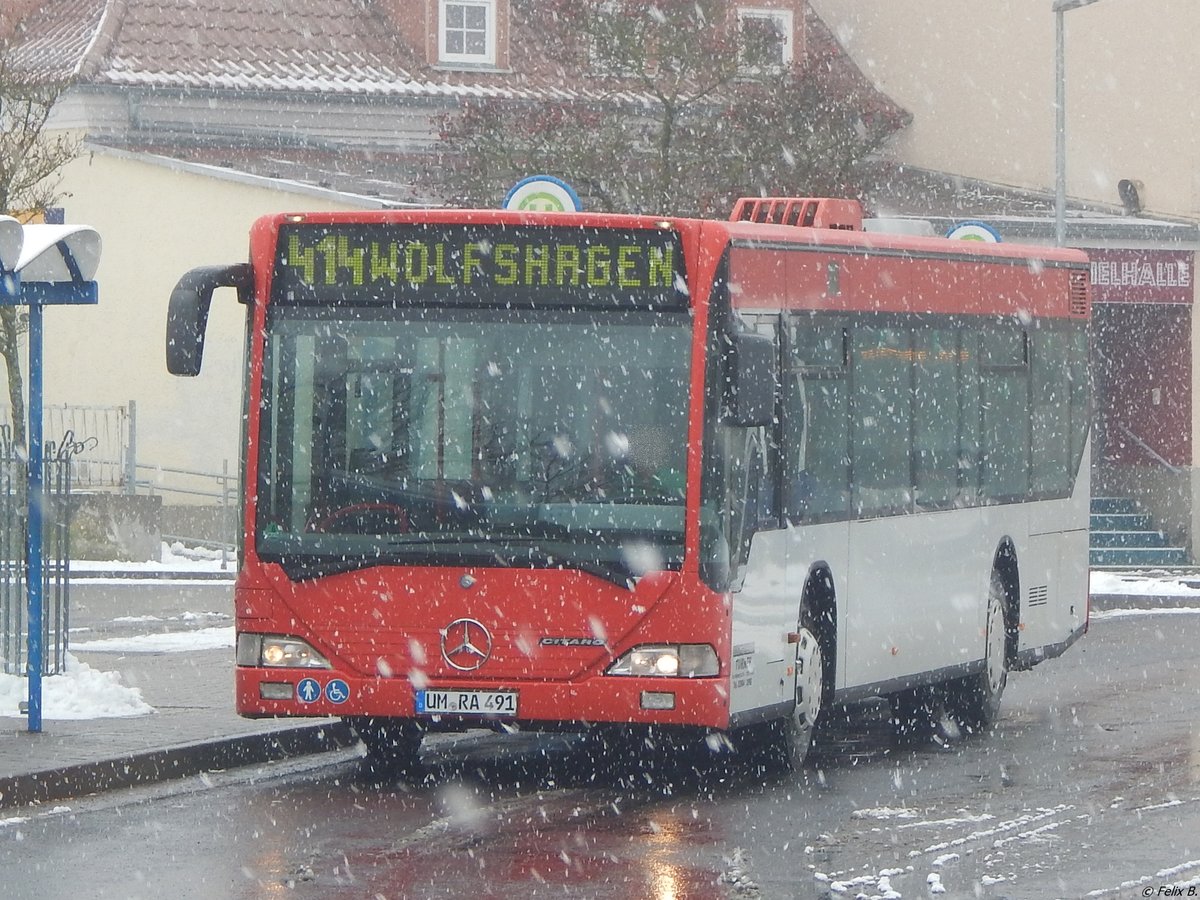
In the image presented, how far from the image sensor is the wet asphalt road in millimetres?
9477

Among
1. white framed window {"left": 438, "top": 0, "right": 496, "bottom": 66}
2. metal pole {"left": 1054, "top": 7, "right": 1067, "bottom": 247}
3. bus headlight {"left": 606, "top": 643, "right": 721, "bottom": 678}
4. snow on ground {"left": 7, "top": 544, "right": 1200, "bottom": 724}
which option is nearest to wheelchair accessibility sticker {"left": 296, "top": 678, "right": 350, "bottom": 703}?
bus headlight {"left": 606, "top": 643, "right": 721, "bottom": 678}

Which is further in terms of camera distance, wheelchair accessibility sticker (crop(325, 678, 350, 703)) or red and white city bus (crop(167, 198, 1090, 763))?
wheelchair accessibility sticker (crop(325, 678, 350, 703))

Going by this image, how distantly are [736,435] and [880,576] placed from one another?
2301mm

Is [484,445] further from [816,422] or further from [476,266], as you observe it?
[816,422]

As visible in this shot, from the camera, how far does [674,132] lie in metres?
30.2

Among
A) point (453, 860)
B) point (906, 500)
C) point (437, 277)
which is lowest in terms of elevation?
point (453, 860)

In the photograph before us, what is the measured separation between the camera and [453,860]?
9.98m

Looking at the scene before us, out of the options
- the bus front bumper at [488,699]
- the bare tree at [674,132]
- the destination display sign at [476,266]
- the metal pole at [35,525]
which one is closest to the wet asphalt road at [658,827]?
the bus front bumper at [488,699]

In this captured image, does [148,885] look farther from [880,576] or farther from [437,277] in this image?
[880,576]

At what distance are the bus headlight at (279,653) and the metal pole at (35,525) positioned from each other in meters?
1.78

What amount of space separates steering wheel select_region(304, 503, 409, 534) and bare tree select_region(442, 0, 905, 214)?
53.8ft

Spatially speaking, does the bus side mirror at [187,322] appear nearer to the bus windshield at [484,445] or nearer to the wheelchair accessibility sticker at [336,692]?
the bus windshield at [484,445]

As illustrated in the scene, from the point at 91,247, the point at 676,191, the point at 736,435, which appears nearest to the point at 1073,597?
the point at 736,435

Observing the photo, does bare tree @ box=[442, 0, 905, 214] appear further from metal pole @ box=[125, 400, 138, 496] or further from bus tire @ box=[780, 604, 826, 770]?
bus tire @ box=[780, 604, 826, 770]
